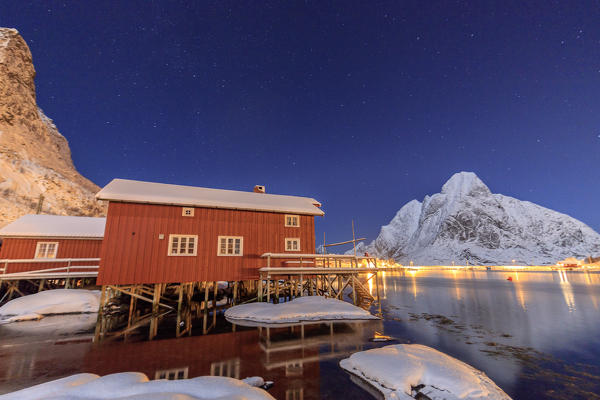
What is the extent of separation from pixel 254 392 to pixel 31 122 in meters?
72.1

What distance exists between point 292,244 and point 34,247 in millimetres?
23749

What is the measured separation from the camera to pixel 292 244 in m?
20.6

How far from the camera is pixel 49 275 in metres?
20.4

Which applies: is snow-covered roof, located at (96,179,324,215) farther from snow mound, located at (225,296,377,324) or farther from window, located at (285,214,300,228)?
snow mound, located at (225,296,377,324)

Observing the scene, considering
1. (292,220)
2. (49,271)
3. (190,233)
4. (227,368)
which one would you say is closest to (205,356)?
(227,368)

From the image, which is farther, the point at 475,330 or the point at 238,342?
the point at 475,330

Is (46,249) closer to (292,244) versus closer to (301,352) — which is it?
(292,244)

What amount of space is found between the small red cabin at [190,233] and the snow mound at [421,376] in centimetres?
1219

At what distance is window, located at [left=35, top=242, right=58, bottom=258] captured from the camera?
78.2 feet

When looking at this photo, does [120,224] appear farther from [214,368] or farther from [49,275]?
[214,368]

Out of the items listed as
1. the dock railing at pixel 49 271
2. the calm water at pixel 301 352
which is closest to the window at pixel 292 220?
the calm water at pixel 301 352

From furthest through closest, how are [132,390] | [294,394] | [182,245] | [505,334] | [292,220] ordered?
1. [292,220]
2. [182,245]
3. [505,334]
4. [294,394]
5. [132,390]

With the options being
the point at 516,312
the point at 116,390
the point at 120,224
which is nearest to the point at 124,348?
the point at 116,390

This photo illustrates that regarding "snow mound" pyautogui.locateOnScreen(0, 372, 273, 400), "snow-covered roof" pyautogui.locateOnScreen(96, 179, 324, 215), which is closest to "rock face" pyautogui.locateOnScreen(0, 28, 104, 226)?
"snow-covered roof" pyautogui.locateOnScreen(96, 179, 324, 215)
